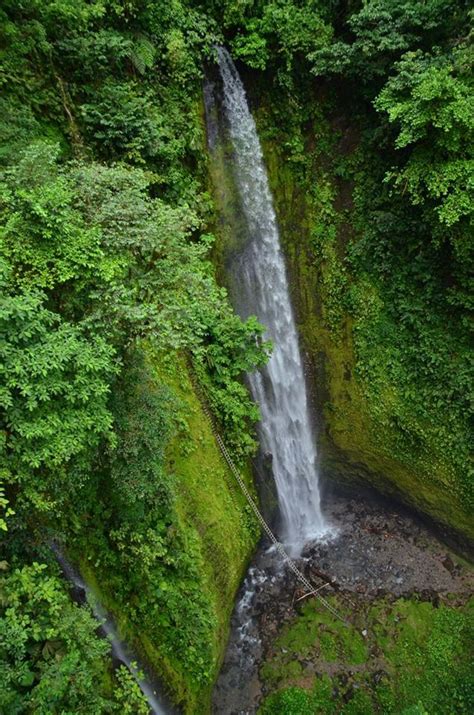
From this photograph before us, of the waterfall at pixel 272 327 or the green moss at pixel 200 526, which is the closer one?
the green moss at pixel 200 526

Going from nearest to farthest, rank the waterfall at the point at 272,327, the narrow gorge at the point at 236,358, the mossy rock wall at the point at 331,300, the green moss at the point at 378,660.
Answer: the narrow gorge at the point at 236,358, the green moss at the point at 378,660, the waterfall at the point at 272,327, the mossy rock wall at the point at 331,300

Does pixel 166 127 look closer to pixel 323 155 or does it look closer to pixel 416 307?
pixel 323 155

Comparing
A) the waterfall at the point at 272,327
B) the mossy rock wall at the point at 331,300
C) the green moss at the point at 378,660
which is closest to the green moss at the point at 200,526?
the green moss at the point at 378,660

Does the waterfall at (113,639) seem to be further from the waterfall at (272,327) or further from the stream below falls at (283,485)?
the waterfall at (272,327)

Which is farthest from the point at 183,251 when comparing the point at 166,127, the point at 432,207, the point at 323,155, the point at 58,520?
the point at 323,155

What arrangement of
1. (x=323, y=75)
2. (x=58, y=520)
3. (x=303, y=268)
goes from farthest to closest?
1. (x=303, y=268)
2. (x=323, y=75)
3. (x=58, y=520)

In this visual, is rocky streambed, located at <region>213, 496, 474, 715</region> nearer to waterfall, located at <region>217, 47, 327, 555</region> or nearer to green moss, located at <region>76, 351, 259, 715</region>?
green moss, located at <region>76, 351, 259, 715</region>

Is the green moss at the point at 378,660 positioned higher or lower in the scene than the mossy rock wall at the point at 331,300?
lower
